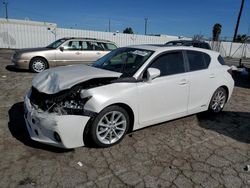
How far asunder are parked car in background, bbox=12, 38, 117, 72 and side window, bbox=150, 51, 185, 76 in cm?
662

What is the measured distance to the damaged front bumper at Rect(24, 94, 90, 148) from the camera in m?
3.05

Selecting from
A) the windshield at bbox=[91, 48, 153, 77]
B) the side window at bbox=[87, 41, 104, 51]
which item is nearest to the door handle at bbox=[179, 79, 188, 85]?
the windshield at bbox=[91, 48, 153, 77]

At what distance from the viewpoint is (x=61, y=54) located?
977 cm

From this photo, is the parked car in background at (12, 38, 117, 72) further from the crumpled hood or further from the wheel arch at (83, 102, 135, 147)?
the wheel arch at (83, 102, 135, 147)

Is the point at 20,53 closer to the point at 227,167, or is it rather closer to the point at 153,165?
the point at 153,165

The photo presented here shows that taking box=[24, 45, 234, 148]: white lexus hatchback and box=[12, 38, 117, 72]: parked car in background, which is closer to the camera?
box=[24, 45, 234, 148]: white lexus hatchback

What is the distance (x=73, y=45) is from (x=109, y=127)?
24.4ft

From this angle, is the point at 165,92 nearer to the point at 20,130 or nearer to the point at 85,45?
the point at 20,130

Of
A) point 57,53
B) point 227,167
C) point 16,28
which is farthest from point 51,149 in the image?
point 16,28

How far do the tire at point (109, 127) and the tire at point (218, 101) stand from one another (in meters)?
2.32

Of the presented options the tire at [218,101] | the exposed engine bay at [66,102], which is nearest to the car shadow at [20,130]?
the exposed engine bay at [66,102]

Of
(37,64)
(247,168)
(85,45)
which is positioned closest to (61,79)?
(247,168)

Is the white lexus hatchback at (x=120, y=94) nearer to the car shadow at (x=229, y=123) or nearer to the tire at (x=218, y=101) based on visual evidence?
the tire at (x=218, y=101)

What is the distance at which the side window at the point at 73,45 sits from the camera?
9964mm
